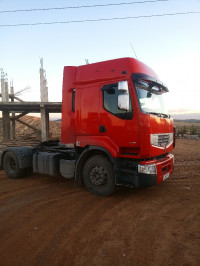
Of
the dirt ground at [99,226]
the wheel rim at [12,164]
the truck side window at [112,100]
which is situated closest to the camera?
the dirt ground at [99,226]

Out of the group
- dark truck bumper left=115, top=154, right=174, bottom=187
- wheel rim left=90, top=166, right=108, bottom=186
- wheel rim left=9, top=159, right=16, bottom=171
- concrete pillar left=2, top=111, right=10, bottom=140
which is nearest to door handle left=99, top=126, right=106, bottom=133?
dark truck bumper left=115, top=154, right=174, bottom=187

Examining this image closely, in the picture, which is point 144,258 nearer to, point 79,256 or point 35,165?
point 79,256

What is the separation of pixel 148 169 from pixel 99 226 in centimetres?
159

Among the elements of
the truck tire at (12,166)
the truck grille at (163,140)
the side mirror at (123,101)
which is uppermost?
the side mirror at (123,101)

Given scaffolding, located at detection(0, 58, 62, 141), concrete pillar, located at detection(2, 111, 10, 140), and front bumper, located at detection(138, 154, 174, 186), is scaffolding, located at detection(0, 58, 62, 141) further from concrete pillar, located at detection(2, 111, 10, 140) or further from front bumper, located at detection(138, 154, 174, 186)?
front bumper, located at detection(138, 154, 174, 186)

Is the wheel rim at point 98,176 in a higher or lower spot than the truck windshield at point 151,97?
lower

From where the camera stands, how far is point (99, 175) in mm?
4773

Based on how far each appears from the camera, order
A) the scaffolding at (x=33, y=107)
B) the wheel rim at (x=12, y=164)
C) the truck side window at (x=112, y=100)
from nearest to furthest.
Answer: the truck side window at (x=112, y=100) → the wheel rim at (x=12, y=164) → the scaffolding at (x=33, y=107)

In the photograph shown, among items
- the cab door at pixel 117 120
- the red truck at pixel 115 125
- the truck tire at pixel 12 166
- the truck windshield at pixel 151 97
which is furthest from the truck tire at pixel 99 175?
the truck tire at pixel 12 166

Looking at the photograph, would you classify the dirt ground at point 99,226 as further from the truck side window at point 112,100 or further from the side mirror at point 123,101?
the side mirror at point 123,101

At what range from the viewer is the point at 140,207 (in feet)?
13.6

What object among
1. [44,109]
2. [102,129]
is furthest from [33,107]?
[102,129]

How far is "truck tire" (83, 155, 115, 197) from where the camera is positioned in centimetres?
458

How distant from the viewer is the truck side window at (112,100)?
4340mm
